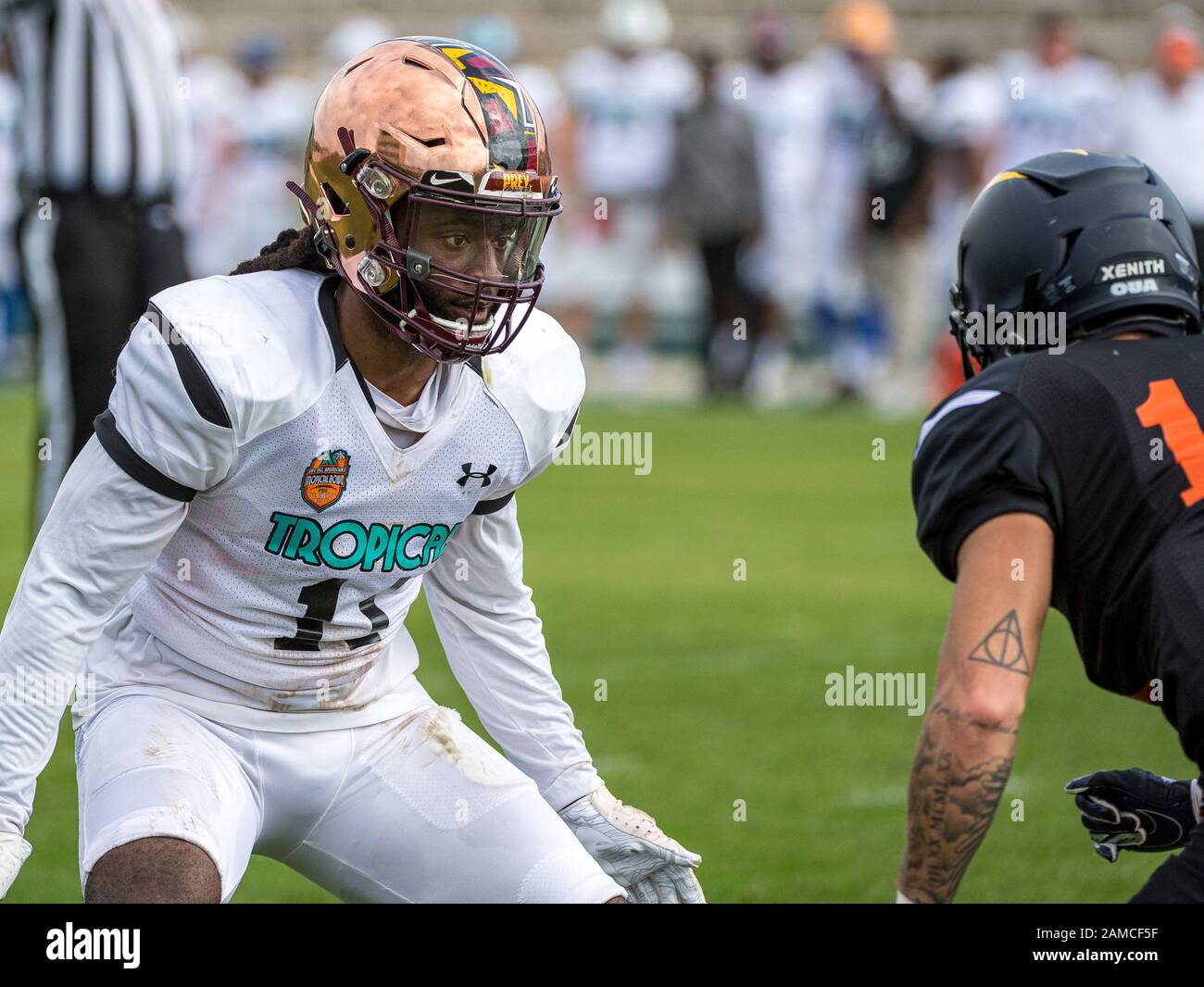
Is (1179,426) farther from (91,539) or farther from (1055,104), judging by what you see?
(1055,104)

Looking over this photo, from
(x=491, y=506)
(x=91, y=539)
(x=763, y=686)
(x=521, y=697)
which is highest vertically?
(x=91, y=539)

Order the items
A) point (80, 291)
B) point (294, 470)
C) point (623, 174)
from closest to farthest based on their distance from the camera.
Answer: point (294, 470)
point (80, 291)
point (623, 174)

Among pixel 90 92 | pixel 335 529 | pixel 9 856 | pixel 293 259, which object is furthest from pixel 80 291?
pixel 9 856

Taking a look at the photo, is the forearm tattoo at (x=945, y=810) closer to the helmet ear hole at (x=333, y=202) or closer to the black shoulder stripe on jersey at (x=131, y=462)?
the black shoulder stripe on jersey at (x=131, y=462)

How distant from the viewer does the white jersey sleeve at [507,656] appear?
3.42 m

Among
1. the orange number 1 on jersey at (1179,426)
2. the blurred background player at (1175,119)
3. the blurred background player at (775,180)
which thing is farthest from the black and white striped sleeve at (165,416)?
the blurred background player at (775,180)

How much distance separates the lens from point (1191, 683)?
2.54 metres

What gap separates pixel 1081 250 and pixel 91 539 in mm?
1563

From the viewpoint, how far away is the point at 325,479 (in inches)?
121

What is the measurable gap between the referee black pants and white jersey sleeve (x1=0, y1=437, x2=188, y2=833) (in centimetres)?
333

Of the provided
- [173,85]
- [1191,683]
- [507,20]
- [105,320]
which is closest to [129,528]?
[1191,683]

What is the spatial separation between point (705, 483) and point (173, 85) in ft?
16.6

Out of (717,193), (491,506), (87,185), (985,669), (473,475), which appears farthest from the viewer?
(717,193)

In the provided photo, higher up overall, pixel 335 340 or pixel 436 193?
pixel 436 193
